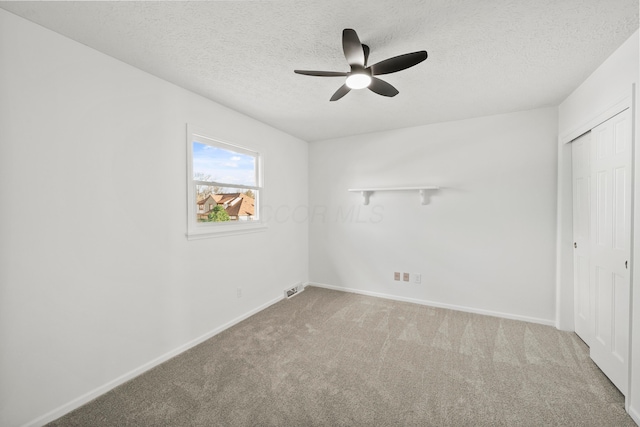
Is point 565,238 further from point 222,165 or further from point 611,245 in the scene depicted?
point 222,165

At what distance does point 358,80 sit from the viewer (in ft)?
5.97

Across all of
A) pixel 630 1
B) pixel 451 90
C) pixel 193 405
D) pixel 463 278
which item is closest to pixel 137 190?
pixel 193 405

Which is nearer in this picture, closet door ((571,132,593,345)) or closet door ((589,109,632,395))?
closet door ((589,109,632,395))

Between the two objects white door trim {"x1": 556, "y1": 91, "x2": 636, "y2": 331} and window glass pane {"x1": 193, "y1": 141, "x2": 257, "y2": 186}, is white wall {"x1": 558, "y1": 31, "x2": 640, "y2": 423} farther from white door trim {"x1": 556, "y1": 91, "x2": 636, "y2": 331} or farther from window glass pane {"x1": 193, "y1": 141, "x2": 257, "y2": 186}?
window glass pane {"x1": 193, "y1": 141, "x2": 257, "y2": 186}

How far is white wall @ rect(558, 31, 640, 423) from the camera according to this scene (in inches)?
63.7

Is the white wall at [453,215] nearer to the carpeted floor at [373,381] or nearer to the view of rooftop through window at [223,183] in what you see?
the carpeted floor at [373,381]

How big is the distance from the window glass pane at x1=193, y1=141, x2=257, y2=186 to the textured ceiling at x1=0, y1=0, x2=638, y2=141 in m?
0.57

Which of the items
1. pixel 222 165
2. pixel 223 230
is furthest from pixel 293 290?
pixel 222 165

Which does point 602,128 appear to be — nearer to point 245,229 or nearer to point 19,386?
point 245,229

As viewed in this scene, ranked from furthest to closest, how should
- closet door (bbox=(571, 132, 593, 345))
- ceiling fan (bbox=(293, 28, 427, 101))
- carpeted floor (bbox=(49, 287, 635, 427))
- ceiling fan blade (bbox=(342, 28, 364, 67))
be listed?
closet door (bbox=(571, 132, 593, 345)) < carpeted floor (bbox=(49, 287, 635, 427)) < ceiling fan (bbox=(293, 28, 427, 101)) < ceiling fan blade (bbox=(342, 28, 364, 67))

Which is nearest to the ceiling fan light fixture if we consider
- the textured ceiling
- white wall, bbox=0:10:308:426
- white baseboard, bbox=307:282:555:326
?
the textured ceiling

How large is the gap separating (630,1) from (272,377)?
323cm

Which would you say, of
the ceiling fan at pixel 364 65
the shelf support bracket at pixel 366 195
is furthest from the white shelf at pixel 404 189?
the ceiling fan at pixel 364 65

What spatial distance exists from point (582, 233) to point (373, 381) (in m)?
2.42
